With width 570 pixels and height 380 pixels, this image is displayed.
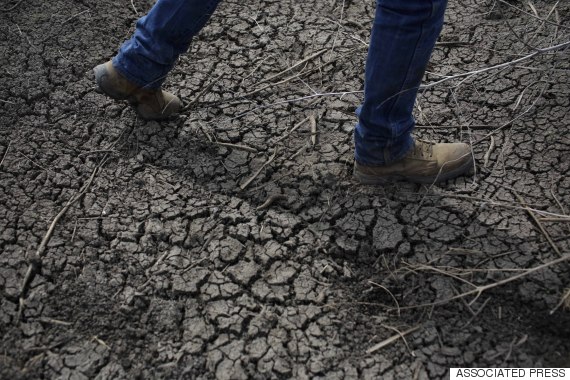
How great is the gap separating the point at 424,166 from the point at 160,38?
115 cm

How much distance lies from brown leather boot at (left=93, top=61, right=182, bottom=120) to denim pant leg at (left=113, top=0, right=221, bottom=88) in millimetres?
35

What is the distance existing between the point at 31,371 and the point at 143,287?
0.45 m

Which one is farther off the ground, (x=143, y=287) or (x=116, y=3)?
(x=116, y=3)

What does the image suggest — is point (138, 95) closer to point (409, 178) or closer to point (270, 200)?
point (270, 200)

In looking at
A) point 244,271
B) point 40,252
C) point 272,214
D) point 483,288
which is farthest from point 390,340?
point 40,252

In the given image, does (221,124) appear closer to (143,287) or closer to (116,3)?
(143,287)

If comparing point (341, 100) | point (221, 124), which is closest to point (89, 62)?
point (221, 124)

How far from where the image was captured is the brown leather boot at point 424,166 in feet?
8.54

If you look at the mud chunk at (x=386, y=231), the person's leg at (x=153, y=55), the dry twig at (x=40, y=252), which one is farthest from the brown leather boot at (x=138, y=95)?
the mud chunk at (x=386, y=231)

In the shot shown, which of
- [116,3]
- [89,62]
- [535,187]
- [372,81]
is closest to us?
[372,81]

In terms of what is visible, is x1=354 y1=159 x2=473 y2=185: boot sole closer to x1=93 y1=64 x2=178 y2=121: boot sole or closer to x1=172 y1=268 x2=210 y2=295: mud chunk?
x1=172 y1=268 x2=210 y2=295: mud chunk

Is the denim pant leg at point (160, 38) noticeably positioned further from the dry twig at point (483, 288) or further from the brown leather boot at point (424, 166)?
the dry twig at point (483, 288)

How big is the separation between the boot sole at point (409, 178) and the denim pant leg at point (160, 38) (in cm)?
86

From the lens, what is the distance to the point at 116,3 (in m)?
3.53
